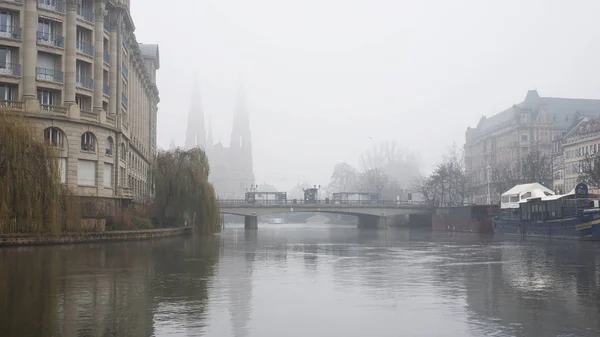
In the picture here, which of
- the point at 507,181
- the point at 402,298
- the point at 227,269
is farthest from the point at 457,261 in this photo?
the point at 507,181

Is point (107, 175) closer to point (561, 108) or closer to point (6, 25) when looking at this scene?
point (6, 25)

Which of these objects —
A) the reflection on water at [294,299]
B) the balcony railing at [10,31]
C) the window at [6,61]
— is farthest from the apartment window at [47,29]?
the reflection on water at [294,299]

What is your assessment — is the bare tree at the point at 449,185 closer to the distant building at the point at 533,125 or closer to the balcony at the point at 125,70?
the distant building at the point at 533,125

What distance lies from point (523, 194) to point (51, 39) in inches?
2392

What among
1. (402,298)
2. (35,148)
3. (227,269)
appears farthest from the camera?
(35,148)

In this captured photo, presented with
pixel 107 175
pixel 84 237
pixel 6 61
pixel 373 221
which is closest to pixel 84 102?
pixel 107 175

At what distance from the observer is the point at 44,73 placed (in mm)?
62750

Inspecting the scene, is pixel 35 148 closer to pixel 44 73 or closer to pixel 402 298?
pixel 44 73

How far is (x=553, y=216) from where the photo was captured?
70.1 m

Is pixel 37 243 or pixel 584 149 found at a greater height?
pixel 584 149

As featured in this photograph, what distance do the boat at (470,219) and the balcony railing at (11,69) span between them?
64989 mm

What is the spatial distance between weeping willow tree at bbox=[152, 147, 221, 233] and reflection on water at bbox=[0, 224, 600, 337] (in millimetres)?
36602

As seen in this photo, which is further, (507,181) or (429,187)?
(429,187)

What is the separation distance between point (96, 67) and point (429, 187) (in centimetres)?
8119
